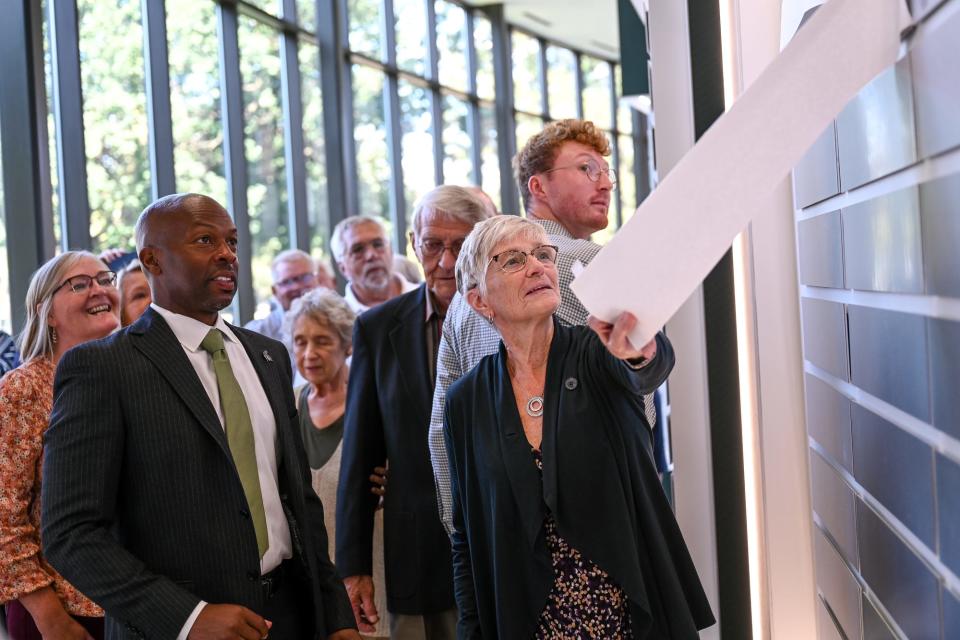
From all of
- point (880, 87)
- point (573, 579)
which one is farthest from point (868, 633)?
point (880, 87)

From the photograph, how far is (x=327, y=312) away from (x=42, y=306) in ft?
Result: 3.60

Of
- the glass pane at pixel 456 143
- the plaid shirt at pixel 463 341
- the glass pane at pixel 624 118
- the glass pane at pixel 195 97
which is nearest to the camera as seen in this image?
the plaid shirt at pixel 463 341

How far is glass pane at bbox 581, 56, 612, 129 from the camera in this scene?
52.5 feet

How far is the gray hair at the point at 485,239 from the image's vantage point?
7.47 feet

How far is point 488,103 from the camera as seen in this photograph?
43.8 ft

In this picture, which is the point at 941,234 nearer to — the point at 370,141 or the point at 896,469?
the point at 896,469

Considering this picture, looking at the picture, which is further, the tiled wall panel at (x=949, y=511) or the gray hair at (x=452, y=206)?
the gray hair at (x=452, y=206)

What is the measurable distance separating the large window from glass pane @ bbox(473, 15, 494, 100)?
23 millimetres

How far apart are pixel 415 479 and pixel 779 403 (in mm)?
1061

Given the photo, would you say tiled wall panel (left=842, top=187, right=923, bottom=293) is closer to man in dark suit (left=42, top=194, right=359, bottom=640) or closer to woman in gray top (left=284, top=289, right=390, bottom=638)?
man in dark suit (left=42, top=194, right=359, bottom=640)

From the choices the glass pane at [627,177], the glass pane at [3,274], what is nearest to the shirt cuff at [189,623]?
the glass pane at [3,274]

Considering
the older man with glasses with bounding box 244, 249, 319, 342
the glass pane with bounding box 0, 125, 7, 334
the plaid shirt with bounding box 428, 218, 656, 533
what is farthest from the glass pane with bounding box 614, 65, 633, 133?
the plaid shirt with bounding box 428, 218, 656, 533

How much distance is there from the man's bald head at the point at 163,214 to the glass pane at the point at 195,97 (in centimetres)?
463

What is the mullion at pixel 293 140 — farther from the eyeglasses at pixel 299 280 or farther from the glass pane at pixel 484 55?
the glass pane at pixel 484 55
